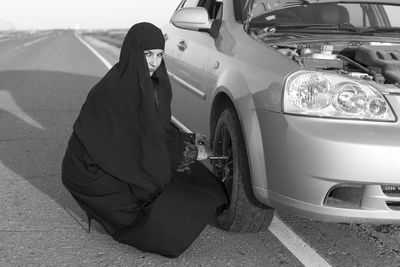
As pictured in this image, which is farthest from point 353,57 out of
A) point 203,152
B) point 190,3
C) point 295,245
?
point 190,3

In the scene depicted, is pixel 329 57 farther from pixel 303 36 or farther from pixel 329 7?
pixel 329 7

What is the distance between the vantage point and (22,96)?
954 centimetres

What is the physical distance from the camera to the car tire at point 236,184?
322 cm

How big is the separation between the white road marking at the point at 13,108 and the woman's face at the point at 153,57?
3.75 metres

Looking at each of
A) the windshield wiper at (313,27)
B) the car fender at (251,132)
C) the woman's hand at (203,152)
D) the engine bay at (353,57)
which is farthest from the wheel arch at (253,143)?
the windshield wiper at (313,27)

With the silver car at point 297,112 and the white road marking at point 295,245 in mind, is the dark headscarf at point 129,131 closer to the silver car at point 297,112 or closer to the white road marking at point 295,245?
the silver car at point 297,112

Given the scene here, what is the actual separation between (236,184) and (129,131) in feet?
2.30

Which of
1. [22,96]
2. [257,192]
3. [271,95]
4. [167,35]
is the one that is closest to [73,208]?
[257,192]

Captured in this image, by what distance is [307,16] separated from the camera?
4277 mm

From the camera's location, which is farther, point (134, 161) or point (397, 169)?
point (134, 161)

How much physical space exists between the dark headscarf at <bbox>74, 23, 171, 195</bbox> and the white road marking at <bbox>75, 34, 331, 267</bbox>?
A: 859 millimetres

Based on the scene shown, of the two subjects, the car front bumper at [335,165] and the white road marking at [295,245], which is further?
the white road marking at [295,245]

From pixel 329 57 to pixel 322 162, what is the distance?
0.91 metres

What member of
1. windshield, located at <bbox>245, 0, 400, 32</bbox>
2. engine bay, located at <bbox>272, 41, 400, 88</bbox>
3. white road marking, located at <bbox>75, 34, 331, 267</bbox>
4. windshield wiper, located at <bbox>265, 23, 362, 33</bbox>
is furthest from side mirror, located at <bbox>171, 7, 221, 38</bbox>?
white road marking, located at <bbox>75, 34, 331, 267</bbox>
